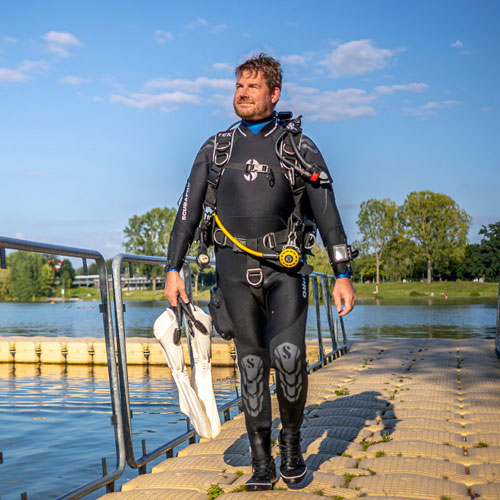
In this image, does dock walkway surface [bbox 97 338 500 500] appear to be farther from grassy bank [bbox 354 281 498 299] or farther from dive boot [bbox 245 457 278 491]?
grassy bank [bbox 354 281 498 299]

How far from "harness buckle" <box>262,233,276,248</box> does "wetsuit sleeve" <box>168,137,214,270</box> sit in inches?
15.3

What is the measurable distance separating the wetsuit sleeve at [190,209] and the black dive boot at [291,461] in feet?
3.20

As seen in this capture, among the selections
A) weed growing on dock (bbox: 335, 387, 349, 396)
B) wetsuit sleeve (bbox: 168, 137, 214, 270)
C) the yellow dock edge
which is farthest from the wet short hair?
the yellow dock edge

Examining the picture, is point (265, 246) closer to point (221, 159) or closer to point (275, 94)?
point (221, 159)

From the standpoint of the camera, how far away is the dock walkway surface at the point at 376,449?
10.5 ft

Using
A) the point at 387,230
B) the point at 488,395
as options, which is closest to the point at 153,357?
the point at 488,395

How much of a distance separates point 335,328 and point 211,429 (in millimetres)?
7204

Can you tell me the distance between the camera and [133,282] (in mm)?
4109

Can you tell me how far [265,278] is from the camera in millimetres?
3213

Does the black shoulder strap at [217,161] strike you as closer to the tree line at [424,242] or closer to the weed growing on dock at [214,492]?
the weed growing on dock at [214,492]

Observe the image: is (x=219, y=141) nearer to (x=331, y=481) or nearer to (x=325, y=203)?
(x=325, y=203)

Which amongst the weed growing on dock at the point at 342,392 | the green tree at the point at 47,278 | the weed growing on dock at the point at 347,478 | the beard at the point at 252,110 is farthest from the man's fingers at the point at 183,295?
the weed growing on dock at the point at 342,392

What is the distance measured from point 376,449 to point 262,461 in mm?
1070

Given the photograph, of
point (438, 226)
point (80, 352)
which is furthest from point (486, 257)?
point (80, 352)
